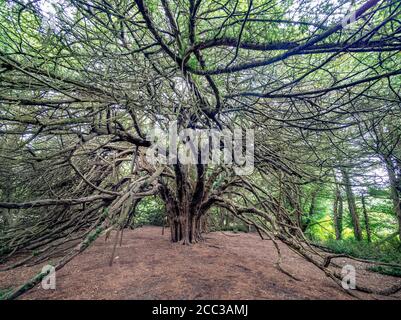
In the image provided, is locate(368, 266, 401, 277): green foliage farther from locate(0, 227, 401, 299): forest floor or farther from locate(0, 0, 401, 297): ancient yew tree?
locate(0, 0, 401, 297): ancient yew tree

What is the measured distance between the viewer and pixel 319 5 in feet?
5.34

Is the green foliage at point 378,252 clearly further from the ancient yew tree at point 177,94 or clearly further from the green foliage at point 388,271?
the ancient yew tree at point 177,94

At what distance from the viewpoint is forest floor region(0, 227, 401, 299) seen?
2.19 m

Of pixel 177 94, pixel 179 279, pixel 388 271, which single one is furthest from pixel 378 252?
pixel 177 94

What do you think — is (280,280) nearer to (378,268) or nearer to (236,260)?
(236,260)

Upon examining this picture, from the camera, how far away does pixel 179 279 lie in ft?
8.25

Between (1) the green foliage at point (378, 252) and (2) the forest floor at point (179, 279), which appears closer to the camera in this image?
(2) the forest floor at point (179, 279)

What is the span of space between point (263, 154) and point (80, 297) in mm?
3175

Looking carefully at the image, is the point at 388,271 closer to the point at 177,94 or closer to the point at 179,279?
the point at 179,279

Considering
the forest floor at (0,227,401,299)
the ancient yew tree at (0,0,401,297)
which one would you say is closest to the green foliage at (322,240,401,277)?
the forest floor at (0,227,401,299)

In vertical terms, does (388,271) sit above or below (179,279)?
below

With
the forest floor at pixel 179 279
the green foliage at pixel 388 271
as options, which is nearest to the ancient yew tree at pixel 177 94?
the forest floor at pixel 179 279

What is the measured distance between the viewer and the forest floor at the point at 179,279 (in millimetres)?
2186
